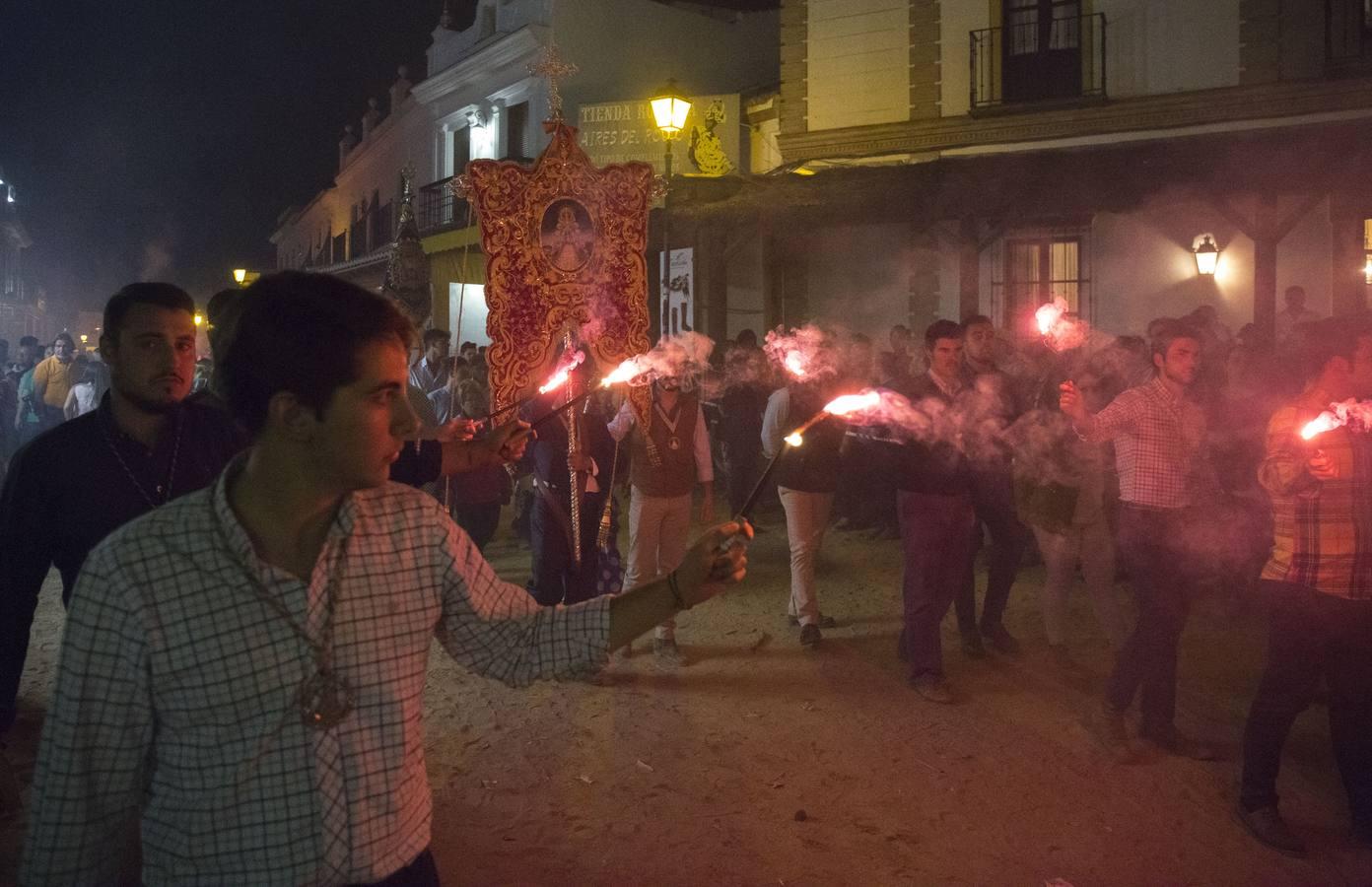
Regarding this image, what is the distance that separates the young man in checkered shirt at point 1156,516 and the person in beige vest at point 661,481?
2663mm

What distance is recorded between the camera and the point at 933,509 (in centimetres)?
599

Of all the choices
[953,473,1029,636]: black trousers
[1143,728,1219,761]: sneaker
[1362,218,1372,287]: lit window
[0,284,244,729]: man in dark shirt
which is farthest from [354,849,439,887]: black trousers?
[1362,218,1372,287]: lit window

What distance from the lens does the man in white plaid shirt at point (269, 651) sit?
65.9 inches

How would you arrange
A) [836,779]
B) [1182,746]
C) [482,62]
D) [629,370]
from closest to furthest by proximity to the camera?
1. [836,779]
2. [1182,746]
3. [629,370]
4. [482,62]

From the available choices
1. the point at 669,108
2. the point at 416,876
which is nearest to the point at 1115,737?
the point at 416,876

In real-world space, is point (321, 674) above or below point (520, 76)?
below

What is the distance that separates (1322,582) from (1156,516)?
1015mm

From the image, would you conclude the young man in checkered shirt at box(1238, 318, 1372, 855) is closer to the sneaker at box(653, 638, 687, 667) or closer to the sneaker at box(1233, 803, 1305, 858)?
the sneaker at box(1233, 803, 1305, 858)

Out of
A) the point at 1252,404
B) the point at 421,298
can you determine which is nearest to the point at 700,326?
the point at 421,298

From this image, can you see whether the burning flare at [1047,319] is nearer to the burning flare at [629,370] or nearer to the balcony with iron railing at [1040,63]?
the balcony with iron railing at [1040,63]

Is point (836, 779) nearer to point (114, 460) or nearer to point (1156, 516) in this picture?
point (1156, 516)

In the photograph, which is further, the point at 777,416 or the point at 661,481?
the point at 777,416

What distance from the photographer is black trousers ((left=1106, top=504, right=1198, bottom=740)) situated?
16.2ft

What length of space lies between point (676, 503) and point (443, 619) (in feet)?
15.6
